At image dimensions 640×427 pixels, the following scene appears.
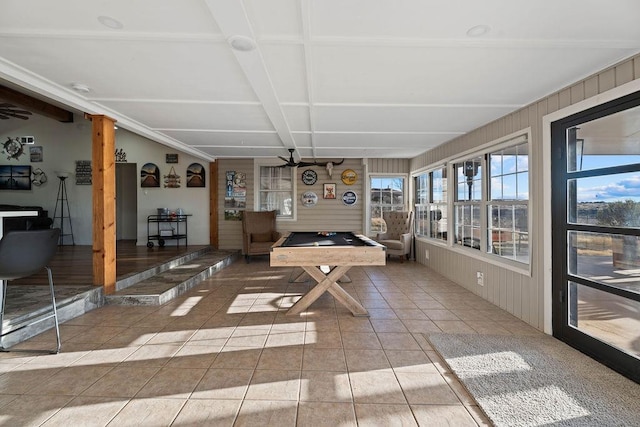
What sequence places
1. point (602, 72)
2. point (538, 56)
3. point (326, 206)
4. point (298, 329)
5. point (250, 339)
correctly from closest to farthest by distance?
point (538, 56) < point (602, 72) < point (250, 339) < point (298, 329) < point (326, 206)

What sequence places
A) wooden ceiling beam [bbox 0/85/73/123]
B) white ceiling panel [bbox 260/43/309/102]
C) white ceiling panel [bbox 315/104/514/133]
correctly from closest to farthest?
1. white ceiling panel [bbox 260/43/309/102]
2. white ceiling panel [bbox 315/104/514/133]
3. wooden ceiling beam [bbox 0/85/73/123]

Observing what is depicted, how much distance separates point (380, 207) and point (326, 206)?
1363mm

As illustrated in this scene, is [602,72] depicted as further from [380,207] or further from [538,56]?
[380,207]

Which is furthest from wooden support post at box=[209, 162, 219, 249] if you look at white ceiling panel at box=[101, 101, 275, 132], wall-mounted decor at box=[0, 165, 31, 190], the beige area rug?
the beige area rug

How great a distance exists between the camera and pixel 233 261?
734cm

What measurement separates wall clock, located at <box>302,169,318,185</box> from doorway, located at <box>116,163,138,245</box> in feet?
16.1

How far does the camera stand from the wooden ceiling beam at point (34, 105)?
5879 millimetres

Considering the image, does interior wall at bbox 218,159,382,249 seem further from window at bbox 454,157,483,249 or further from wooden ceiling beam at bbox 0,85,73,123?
wooden ceiling beam at bbox 0,85,73,123

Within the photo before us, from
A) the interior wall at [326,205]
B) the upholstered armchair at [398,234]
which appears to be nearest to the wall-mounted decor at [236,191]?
the interior wall at [326,205]

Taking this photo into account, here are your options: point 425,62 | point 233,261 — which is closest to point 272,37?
point 425,62

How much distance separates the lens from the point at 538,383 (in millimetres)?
2299

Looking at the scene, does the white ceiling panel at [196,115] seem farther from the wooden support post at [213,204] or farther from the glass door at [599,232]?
the glass door at [599,232]

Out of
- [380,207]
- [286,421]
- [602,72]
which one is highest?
[602,72]

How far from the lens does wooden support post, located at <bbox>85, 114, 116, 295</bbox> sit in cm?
405
